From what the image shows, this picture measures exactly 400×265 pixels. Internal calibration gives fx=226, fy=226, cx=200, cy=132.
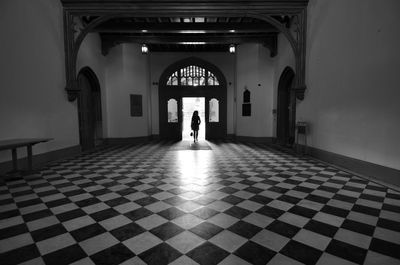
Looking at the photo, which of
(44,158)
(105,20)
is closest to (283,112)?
(105,20)

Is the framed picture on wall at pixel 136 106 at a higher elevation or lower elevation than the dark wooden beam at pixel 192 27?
lower

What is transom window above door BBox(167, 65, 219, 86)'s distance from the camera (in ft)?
36.5

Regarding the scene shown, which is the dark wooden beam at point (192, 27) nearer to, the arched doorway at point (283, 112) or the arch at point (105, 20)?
the arch at point (105, 20)

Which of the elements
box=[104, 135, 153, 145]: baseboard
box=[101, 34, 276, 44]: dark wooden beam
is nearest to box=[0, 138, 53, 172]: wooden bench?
box=[104, 135, 153, 145]: baseboard

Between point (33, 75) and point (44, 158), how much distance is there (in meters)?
1.98

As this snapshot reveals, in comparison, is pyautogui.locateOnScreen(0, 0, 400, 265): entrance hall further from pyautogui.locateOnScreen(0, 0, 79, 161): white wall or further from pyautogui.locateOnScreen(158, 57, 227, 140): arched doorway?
pyautogui.locateOnScreen(158, 57, 227, 140): arched doorway

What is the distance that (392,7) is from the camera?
3686 millimetres

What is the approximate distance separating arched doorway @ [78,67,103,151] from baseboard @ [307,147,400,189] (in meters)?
7.22

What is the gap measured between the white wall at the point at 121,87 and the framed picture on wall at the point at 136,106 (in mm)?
174

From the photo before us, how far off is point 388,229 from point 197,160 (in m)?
4.19

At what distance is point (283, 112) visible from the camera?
898 cm

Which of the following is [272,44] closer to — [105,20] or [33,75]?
[105,20]

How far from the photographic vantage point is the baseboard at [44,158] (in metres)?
4.53

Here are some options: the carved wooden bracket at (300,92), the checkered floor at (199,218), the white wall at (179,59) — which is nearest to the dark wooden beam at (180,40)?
the white wall at (179,59)
